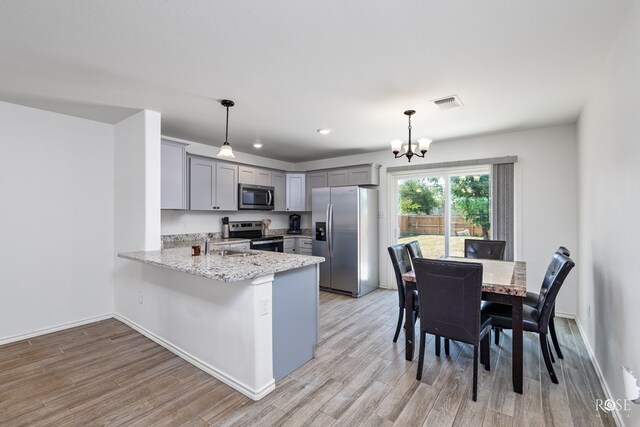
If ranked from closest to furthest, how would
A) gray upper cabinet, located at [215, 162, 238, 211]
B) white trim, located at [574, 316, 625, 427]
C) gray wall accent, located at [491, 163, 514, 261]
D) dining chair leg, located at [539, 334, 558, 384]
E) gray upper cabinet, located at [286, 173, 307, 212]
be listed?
white trim, located at [574, 316, 625, 427] < dining chair leg, located at [539, 334, 558, 384] < gray wall accent, located at [491, 163, 514, 261] < gray upper cabinet, located at [215, 162, 238, 211] < gray upper cabinet, located at [286, 173, 307, 212]

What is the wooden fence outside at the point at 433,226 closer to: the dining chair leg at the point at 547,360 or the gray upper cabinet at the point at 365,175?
the gray upper cabinet at the point at 365,175

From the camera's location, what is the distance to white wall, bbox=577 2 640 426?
160 centimetres

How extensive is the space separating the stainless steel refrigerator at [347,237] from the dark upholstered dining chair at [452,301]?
233cm

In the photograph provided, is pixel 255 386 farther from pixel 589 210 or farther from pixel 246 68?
pixel 589 210

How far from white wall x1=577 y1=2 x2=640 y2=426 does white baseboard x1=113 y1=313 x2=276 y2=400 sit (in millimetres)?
2140

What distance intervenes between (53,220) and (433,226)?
16.6ft

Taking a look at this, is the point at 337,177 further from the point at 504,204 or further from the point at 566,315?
the point at 566,315

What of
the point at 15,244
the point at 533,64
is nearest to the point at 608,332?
the point at 533,64

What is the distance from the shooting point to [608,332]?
6.91 ft

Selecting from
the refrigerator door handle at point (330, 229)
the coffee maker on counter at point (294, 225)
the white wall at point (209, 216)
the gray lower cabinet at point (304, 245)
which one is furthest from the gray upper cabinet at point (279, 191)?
the refrigerator door handle at point (330, 229)

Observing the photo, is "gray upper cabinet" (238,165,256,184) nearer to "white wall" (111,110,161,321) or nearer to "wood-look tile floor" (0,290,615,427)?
"white wall" (111,110,161,321)

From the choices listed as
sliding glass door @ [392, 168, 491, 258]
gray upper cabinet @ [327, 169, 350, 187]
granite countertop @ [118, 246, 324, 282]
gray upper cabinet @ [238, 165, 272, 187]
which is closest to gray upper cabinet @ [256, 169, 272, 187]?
gray upper cabinet @ [238, 165, 272, 187]

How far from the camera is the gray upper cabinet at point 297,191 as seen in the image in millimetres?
5824

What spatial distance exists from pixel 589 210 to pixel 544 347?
145cm
